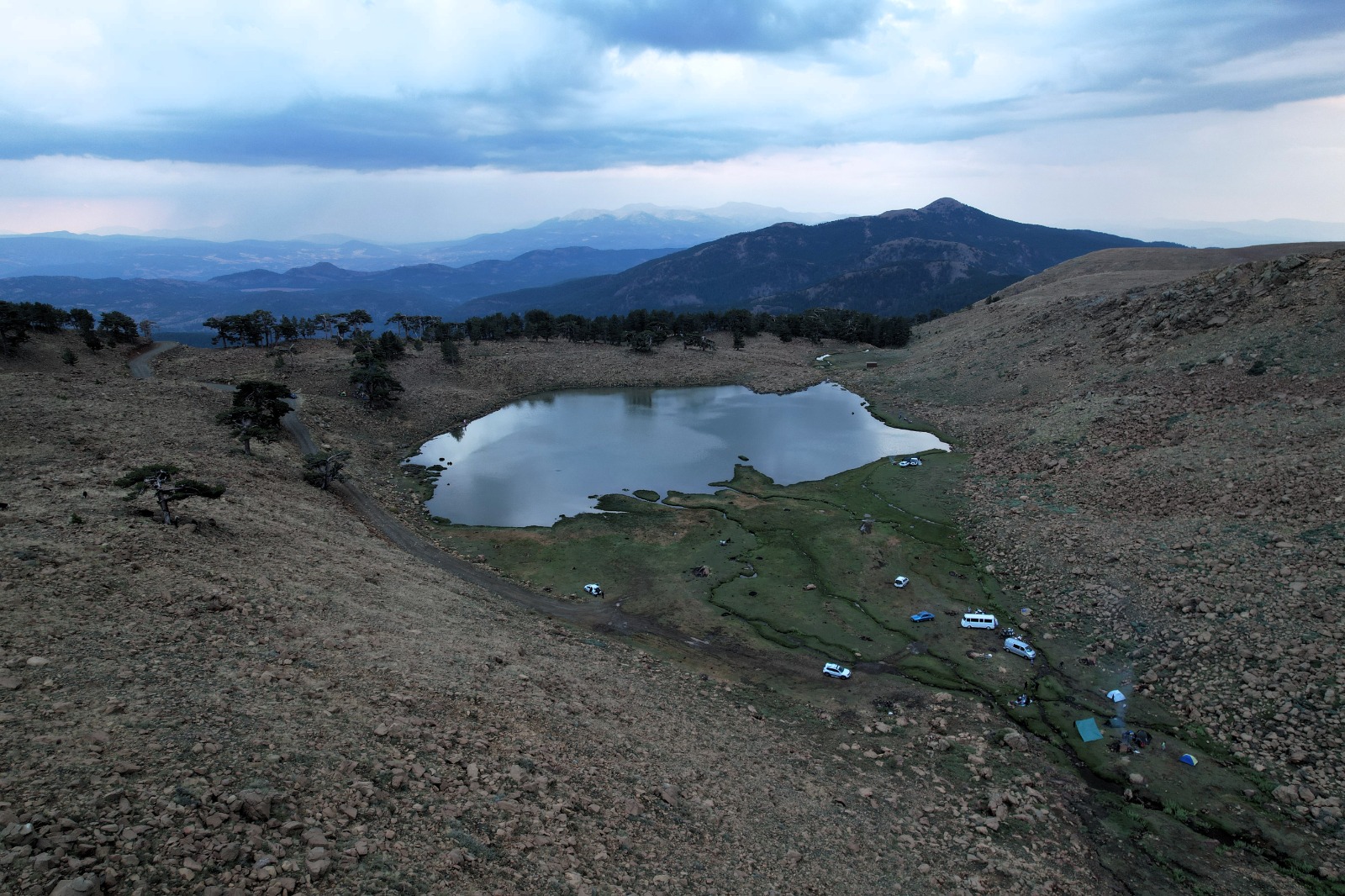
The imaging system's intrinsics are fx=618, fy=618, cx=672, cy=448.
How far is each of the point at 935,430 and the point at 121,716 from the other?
7269 cm

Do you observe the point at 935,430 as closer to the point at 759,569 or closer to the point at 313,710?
the point at 759,569

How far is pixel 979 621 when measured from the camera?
1282 inches

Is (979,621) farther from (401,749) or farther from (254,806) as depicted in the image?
(254,806)

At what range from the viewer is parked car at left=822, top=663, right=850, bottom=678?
2883cm

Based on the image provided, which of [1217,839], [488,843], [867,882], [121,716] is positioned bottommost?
[1217,839]

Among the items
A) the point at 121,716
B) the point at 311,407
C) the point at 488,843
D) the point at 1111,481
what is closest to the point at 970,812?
the point at 488,843

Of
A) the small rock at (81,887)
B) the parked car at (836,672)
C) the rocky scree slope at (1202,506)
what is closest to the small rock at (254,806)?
the small rock at (81,887)

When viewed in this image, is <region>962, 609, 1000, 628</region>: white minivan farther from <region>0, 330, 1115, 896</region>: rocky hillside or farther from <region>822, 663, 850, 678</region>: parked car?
<region>822, 663, 850, 678</region>: parked car

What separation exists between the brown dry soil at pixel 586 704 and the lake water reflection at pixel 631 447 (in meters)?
10.8

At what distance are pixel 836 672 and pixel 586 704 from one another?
12.5 metres

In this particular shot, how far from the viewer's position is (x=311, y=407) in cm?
6744

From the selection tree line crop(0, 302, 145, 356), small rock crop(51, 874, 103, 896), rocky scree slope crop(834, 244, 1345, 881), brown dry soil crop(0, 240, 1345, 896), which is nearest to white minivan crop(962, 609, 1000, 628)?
brown dry soil crop(0, 240, 1345, 896)

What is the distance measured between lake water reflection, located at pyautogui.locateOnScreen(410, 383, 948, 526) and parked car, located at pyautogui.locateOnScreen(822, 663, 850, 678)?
86.7 feet

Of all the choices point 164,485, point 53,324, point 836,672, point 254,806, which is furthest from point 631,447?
point 53,324
